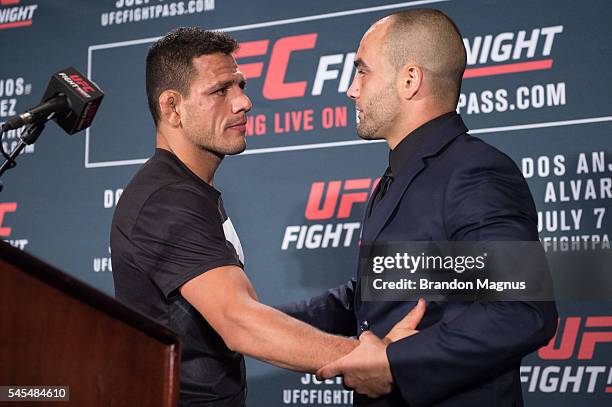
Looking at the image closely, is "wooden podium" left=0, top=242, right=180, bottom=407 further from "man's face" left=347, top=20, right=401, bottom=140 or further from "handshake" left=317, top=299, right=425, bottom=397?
"man's face" left=347, top=20, right=401, bottom=140

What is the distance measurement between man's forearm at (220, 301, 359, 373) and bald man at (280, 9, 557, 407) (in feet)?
0.13

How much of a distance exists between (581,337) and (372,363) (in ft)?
3.45

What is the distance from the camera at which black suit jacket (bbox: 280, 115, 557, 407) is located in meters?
1.40

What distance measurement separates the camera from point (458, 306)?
1.52 meters

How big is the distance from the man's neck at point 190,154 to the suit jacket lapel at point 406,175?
44cm

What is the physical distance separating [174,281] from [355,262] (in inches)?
45.0

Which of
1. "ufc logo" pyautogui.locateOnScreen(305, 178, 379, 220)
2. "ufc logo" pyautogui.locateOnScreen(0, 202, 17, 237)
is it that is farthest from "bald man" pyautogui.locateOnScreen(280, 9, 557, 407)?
"ufc logo" pyautogui.locateOnScreen(0, 202, 17, 237)

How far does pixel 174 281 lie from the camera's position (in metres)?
1.52

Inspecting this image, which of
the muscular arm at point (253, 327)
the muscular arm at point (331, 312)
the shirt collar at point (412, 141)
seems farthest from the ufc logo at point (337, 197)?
the muscular arm at point (253, 327)

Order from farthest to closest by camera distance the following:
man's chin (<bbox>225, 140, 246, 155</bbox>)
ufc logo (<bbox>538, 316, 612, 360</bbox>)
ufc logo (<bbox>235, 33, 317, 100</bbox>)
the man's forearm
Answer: ufc logo (<bbox>235, 33, 317, 100</bbox>) → ufc logo (<bbox>538, 316, 612, 360</bbox>) → man's chin (<bbox>225, 140, 246, 155</bbox>) → the man's forearm

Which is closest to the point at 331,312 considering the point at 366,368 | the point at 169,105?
the point at 366,368

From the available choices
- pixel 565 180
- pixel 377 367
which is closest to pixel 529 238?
pixel 377 367

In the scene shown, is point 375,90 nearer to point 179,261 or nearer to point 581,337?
point 179,261

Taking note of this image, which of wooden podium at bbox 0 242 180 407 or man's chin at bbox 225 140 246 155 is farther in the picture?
man's chin at bbox 225 140 246 155
